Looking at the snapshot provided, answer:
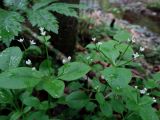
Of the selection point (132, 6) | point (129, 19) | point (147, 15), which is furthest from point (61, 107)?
point (132, 6)

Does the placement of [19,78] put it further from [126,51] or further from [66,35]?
[66,35]

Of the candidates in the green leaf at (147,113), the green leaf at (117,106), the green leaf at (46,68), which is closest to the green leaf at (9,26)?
the green leaf at (46,68)

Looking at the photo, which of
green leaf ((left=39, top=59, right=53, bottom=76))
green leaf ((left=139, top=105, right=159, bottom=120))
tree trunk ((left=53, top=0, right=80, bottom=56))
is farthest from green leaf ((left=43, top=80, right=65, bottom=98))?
tree trunk ((left=53, top=0, right=80, bottom=56))

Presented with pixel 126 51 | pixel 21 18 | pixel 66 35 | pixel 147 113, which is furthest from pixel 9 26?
pixel 66 35

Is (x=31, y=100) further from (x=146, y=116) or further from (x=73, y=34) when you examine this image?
(x=73, y=34)

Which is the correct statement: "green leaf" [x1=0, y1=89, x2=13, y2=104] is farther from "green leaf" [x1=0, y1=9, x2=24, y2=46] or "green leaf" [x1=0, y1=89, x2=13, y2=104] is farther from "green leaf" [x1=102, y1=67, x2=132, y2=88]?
"green leaf" [x1=102, y1=67, x2=132, y2=88]
